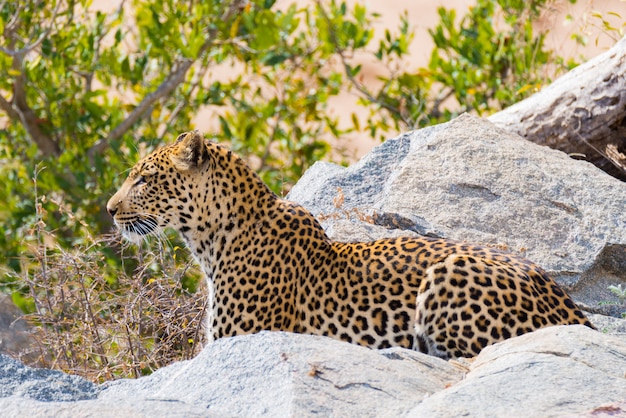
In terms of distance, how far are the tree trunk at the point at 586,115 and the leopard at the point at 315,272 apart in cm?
313

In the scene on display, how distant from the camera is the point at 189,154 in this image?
7.81 m

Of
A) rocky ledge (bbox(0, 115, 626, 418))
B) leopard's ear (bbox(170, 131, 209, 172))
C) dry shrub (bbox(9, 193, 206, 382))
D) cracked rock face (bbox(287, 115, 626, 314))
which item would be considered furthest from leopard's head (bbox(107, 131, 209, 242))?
rocky ledge (bbox(0, 115, 626, 418))

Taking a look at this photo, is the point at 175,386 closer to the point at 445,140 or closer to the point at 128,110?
the point at 445,140

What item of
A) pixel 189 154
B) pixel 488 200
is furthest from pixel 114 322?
pixel 488 200

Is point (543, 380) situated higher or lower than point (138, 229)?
lower

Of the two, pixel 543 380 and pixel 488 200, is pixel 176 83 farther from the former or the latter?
pixel 543 380

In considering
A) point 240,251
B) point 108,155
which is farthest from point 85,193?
point 240,251

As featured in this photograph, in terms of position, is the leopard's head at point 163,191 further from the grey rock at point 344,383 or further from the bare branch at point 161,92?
the bare branch at point 161,92

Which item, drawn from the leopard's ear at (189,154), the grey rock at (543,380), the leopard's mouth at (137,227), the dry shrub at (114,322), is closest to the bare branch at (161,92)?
the dry shrub at (114,322)

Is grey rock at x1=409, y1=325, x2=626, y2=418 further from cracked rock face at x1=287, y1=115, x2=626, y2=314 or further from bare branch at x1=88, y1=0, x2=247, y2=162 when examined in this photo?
bare branch at x1=88, y1=0, x2=247, y2=162

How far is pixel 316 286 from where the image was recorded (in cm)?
745

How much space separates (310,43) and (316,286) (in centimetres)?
783

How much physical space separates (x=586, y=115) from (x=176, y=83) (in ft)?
18.1

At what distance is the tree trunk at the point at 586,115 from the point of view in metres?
9.86
